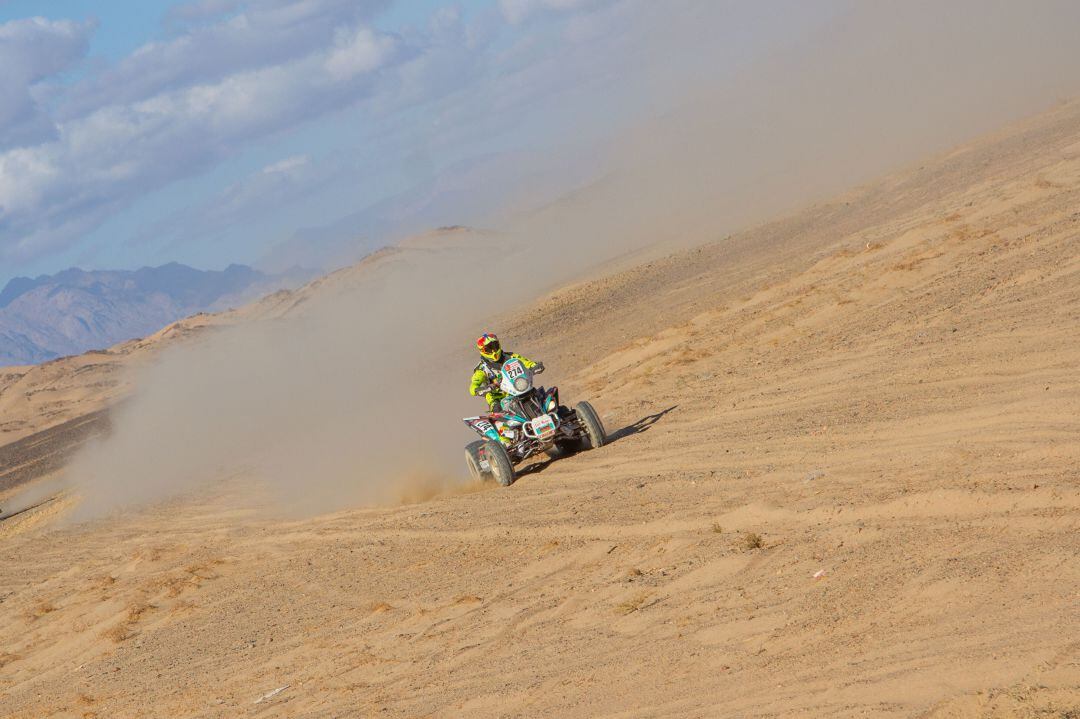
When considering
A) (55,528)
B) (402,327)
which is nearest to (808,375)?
(55,528)

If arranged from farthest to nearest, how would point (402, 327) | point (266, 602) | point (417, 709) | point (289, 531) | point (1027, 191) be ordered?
point (402, 327) < point (1027, 191) < point (289, 531) < point (266, 602) < point (417, 709)

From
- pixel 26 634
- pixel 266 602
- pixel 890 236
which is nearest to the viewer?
pixel 266 602

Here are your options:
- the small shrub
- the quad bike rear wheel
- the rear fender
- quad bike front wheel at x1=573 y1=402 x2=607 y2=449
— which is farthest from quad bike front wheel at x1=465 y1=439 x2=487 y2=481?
the small shrub

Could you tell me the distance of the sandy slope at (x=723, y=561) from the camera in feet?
22.2

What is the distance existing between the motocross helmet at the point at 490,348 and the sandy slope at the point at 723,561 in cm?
182

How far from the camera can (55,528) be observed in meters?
28.1

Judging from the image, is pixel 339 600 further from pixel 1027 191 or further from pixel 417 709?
pixel 1027 191

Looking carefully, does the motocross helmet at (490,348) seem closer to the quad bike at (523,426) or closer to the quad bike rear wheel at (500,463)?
the quad bike at (523,426)

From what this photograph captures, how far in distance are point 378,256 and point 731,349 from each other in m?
102

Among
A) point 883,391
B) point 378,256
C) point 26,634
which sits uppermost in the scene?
point 378,256

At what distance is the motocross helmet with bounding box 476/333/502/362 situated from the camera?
54.3 feet

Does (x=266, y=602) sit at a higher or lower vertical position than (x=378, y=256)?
lower

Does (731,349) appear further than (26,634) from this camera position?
Yes

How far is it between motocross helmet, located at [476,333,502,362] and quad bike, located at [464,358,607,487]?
217 millimetres
